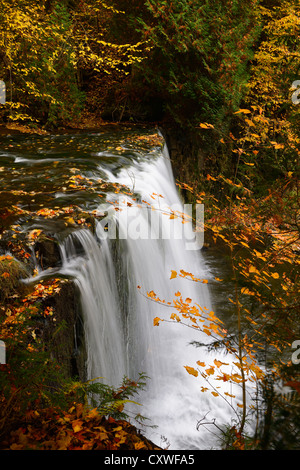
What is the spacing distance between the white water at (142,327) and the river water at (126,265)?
1 centimetres

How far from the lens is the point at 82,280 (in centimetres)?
398

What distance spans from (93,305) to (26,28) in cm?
718

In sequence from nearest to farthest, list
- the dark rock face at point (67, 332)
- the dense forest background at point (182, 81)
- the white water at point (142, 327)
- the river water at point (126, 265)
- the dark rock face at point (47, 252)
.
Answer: the dark rock face at point (67, 332) → the dark rock face at point (47, 252) → the white water at point (142, 327) → the river water at point (126, 265) → the dense forest background at point (182, 81)

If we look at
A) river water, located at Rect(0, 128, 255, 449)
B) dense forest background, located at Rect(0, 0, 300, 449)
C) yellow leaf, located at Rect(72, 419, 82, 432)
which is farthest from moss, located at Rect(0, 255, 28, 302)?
dense forest background, located at Rect(0, 0, 300, 449)

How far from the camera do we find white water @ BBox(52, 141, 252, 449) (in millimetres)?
4297

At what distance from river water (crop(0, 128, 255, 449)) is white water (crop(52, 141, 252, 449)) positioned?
0.01m

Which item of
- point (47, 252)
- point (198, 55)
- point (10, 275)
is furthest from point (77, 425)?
point (198, 55)

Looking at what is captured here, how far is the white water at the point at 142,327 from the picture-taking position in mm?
4297

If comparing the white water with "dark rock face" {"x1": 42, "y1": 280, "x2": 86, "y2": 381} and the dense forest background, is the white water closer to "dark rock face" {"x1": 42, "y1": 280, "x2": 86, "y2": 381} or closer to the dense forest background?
"dark rock face" {"x1": 42, "y1": 280, "x2": 86, "y2": 381}

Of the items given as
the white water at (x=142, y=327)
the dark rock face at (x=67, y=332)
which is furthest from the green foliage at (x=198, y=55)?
the dark rock face at (x=67, y=332)

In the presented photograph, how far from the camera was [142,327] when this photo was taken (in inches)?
222

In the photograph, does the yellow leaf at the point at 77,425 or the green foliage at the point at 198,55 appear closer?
the yellow leaf at the point at 77,425

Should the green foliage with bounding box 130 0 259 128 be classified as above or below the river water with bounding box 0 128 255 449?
above

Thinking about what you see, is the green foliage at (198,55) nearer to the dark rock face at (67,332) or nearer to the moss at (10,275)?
the moss at (10,275)
